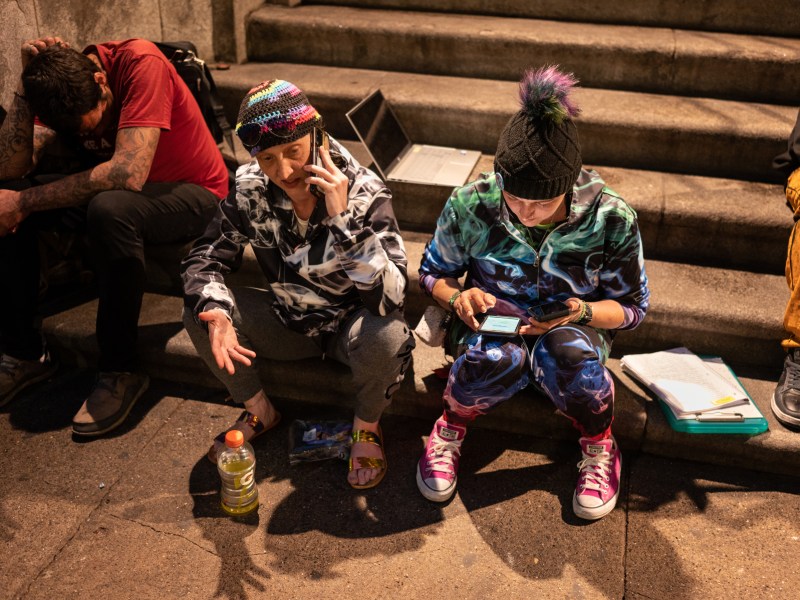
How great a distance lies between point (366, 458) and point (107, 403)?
118 cm

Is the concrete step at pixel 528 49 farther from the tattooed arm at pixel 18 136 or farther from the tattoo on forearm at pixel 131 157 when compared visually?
the tattoo on forearm at pixel 131 157

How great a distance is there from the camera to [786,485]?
287 centimetres

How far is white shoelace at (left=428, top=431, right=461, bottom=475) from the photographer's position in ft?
9.26

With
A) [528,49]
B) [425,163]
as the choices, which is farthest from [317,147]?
[528,49]

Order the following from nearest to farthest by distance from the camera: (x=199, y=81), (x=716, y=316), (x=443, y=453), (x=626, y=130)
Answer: (x=443, y=453) < (x=716, y=316) < (x=199, y=81) < (x=626, y=130)

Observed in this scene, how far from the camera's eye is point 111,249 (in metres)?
3.07

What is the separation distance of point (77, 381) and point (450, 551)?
78.5 inches

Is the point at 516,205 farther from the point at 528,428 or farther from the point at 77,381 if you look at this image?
the point at 77,381

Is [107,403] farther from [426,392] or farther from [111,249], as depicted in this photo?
[426,392]

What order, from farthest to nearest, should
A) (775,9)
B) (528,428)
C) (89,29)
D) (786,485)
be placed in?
(775,9) → (89,29) → (528,428) → (786,485)

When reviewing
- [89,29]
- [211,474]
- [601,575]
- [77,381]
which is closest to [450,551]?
[601,575]

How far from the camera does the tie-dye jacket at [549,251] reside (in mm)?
2555

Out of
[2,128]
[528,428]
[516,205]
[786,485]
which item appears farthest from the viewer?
[2,128]

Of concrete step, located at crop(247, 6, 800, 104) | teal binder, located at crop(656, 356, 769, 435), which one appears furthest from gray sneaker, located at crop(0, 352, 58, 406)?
teal binder, located at crop(656, 356, 769, 435)
